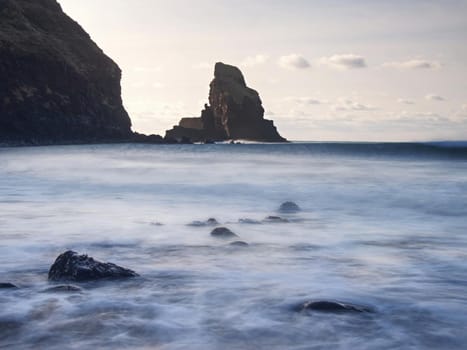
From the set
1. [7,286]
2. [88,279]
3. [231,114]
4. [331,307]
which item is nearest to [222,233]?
[88,279]

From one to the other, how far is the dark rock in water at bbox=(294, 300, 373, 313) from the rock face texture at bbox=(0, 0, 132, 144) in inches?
3117

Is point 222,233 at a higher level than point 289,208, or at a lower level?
higher

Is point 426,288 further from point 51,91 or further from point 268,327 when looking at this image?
point 51,91

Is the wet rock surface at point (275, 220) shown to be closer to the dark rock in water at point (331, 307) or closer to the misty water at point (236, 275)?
the misty water at point (236, 275)

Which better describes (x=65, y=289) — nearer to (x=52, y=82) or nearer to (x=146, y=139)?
(x=52, y=82)

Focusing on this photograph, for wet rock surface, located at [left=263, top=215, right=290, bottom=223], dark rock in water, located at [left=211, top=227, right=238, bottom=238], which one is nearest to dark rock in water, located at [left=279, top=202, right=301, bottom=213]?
wet rock surface, located at [left=263, top=215, right=290, bottom=223]

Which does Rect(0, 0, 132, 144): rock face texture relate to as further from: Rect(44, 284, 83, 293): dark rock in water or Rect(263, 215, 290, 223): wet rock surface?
Rect(44, 284, 83, 293): dark rock in water

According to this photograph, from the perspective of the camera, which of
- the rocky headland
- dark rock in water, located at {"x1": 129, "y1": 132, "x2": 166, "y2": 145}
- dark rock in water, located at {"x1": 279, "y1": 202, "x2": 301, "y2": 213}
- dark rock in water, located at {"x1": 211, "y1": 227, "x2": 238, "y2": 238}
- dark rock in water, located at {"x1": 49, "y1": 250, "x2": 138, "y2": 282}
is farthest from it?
dark rock in water, located at {"x1": 129, "y1": 132, "x2": 166, "y2": 145}

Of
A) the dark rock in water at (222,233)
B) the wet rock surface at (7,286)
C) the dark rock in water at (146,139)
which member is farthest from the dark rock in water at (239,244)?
the dark rock in water at (146,139)

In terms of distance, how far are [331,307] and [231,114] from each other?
14902cm

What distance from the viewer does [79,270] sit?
7.86m

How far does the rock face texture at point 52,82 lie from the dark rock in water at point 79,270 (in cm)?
7677

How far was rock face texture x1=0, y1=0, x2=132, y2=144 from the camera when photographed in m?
82.6

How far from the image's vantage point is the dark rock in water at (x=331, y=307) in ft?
22.1
